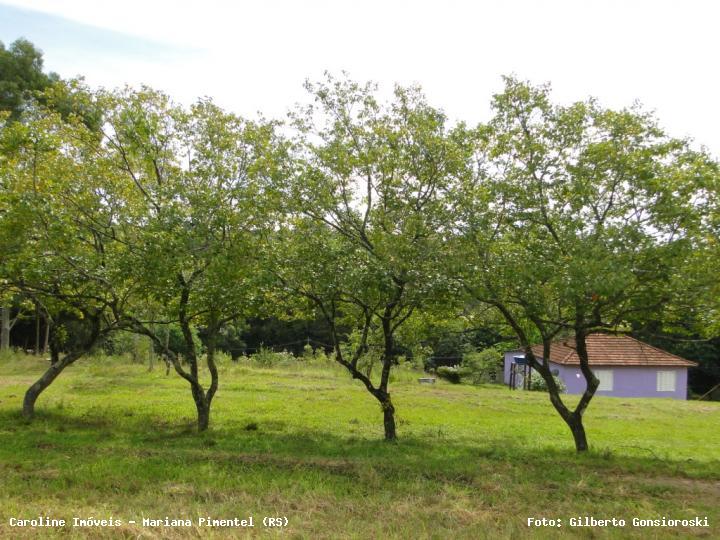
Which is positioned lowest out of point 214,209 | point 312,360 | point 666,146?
point 312,360

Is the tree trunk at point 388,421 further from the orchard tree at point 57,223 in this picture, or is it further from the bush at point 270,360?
the bush at point 270,360

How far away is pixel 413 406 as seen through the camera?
17.0 meters

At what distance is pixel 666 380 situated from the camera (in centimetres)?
3297

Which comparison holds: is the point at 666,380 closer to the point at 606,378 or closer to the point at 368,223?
the point at 606,378

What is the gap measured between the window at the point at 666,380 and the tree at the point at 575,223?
83.2 feet

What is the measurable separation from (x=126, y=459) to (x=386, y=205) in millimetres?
6102

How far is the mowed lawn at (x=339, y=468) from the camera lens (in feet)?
20.4

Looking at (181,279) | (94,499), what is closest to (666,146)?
(181,279)

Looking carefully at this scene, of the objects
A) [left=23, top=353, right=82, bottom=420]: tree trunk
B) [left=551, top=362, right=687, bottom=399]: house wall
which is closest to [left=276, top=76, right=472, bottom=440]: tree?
[left=23, top=353, right=82, bottom=420]: tree trunk

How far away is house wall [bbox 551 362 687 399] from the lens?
3141 centimetres

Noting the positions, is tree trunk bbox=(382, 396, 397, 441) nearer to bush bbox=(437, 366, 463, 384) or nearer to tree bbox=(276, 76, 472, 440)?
tree bbox=(276, 76, 472, 440)

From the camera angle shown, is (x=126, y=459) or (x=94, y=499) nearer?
(x=94, y=499)

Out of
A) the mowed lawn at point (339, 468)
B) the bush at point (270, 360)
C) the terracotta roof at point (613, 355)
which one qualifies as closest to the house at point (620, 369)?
the terracotta roof at point (613, 355)

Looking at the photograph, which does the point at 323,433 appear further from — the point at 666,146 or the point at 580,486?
the point at 666,146
